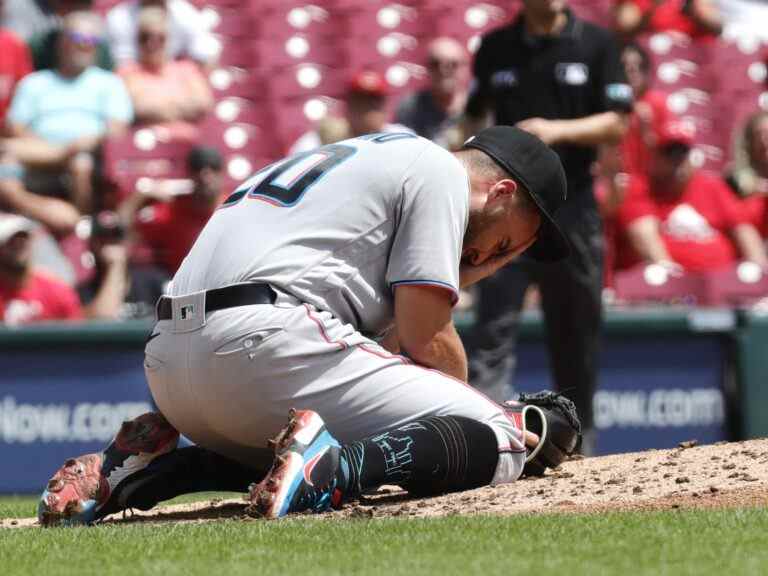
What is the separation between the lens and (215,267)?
13.8ft

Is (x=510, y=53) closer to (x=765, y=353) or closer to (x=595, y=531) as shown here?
(x=765, y=353)

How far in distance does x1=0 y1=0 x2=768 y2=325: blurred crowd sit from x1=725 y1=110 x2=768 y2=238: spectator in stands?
12mm

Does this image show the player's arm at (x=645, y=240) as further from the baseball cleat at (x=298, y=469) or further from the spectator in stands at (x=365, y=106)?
the baseball cleat at (x=298, y=469)

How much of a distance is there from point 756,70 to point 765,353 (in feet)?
14.3

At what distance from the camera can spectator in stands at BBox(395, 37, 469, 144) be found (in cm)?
984

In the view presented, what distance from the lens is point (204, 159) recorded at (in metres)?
8.99

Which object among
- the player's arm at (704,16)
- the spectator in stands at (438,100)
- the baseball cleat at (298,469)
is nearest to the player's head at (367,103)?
the spectator in stands at (438,100)

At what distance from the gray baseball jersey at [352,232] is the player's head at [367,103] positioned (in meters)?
5.27

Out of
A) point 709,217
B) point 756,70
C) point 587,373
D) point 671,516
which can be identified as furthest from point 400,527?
point 756,70

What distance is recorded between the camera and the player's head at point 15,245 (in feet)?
27.4

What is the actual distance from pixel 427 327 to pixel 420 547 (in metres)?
0.96

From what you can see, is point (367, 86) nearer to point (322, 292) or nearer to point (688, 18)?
point (688, 18)

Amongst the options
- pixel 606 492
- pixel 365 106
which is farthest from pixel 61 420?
pixel 606 492

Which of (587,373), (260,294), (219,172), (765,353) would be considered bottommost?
(765,353)
